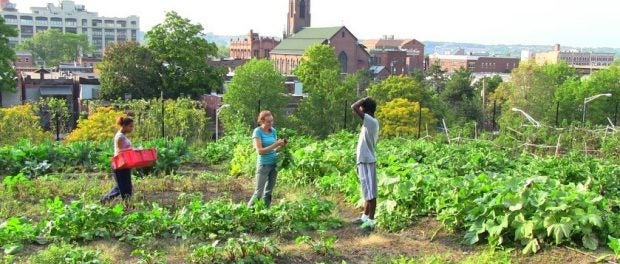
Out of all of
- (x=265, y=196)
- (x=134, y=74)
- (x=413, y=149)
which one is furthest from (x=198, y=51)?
(x=265, y=196)

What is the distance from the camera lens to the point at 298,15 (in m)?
104

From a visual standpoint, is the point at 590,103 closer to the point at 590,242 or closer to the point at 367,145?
the point at 590,242

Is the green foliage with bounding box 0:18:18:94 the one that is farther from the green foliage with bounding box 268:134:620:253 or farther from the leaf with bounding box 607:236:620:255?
the leaf with bounding box 607:236:620:255

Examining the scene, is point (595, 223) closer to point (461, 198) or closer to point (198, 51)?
point (461, 198)

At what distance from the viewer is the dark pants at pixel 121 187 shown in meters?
7.26

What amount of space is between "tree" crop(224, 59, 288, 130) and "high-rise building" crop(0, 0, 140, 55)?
95.3 meters

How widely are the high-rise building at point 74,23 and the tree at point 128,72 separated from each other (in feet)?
298

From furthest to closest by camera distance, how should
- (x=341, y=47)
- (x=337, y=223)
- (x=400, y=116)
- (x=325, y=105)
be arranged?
(x=341, y=47) < (x=325, y=105) < (x=400, y=116) < (x=337, y=223)

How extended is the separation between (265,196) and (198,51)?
34995 mm

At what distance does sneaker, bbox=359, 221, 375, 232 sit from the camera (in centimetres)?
638

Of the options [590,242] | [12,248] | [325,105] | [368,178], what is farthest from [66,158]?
[325,105]

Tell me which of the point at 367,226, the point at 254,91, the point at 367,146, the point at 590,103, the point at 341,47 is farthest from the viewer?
the point at 341,47

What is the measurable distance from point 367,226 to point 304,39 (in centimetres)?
8888

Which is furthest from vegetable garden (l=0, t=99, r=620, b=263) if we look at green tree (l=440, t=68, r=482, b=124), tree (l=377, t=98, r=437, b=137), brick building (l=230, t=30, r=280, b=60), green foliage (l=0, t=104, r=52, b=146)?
brick building (l=230, t=30, r=280, b=60)
